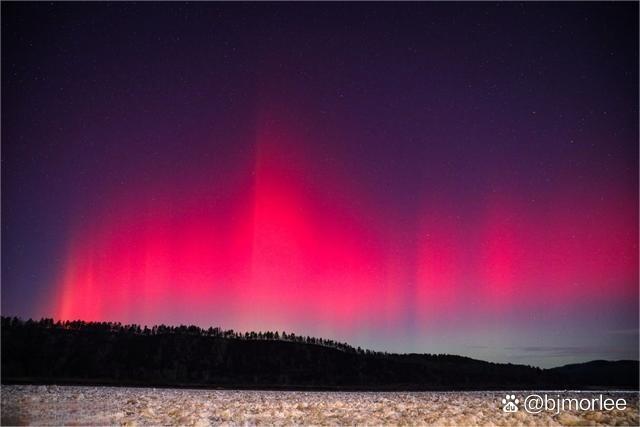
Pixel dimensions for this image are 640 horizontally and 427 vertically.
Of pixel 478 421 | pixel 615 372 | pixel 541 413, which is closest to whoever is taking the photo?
pixel 478 421

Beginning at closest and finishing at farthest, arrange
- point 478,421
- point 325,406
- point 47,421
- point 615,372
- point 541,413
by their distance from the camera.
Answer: point 47,421 < point 478,421 < point 541,413 < point 325,406 < point 615,372

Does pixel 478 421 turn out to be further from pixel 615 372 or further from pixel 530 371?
pixel 530 371

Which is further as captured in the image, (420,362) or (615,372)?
(420,362)

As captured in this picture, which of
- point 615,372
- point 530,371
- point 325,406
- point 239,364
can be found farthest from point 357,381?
point 325,406

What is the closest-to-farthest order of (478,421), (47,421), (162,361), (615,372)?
(47,421)
(478,421)
(615,372)
(162,361)

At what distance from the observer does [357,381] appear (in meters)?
66.1

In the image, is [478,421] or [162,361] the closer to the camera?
[478,421]

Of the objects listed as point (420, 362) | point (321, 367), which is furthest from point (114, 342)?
point (420, 362)

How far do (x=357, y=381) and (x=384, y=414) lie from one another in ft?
175

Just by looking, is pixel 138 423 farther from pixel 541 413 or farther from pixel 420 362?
pixel 420 362

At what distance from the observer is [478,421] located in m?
13.4

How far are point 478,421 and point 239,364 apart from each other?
60.1m

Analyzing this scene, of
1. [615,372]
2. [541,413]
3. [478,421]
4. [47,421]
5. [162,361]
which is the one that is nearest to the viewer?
[47,421]

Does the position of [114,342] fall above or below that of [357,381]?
above
